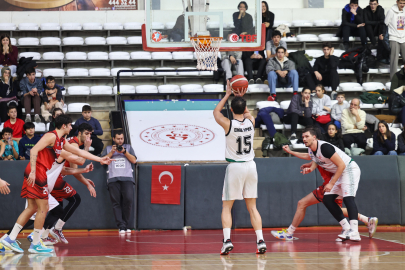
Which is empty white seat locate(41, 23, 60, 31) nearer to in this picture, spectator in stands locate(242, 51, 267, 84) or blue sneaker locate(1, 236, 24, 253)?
spectator in stands locate(242, 51, 267, 84)

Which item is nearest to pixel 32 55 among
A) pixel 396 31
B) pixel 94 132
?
pixel 94 132

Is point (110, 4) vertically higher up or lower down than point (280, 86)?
higher up

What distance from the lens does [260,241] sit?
5887mm

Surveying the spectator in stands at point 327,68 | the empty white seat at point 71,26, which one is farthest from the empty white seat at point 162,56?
the spectator in stands at point 327,68

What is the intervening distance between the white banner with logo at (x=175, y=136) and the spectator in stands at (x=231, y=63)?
203 cm

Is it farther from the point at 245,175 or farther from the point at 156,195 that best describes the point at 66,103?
the point at 245,175

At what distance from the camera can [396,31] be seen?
13961mm

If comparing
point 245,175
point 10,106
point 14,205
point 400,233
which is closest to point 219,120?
point 245,175

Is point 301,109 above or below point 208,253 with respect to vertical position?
above

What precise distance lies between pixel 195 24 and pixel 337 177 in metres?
5.17

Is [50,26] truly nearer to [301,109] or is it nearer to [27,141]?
[27,141]

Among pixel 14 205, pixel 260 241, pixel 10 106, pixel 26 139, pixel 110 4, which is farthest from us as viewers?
pixel 110 4

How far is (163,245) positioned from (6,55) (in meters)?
8.70

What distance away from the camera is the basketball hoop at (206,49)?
10375 mm
